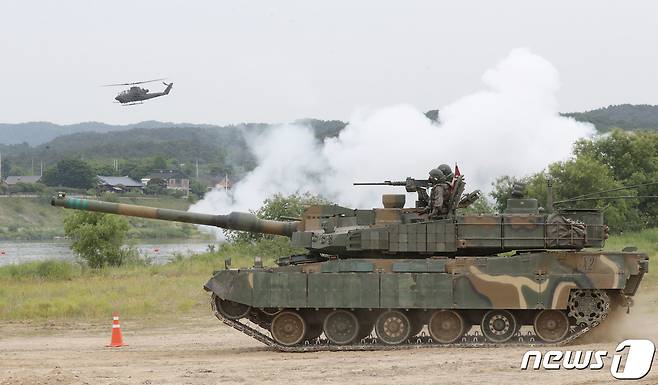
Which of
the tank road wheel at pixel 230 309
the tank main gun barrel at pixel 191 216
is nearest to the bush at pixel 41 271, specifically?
the tank main gun barrel at pixel 191 216

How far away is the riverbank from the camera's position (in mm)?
95062

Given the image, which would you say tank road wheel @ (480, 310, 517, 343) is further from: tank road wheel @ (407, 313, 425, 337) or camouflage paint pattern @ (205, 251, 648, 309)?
tank road wheel @ (407, 313, 425, 337)

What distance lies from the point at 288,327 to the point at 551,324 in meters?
5.08

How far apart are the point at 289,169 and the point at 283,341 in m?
43.6

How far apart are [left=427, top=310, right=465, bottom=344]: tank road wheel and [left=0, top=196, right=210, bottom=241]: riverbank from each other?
72740 mm

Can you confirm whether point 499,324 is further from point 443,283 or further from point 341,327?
point 341,327

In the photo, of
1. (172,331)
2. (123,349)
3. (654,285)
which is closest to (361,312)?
(123,349)

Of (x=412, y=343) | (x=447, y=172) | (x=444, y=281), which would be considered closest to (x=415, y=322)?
(x=412, y=343)

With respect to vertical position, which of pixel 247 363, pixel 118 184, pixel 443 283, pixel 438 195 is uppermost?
pixel 118 184

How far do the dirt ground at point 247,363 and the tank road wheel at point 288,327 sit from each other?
458mm

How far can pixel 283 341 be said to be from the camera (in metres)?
23.2

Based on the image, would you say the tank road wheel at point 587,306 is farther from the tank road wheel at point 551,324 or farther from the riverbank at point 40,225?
the riverbank at point 40,225

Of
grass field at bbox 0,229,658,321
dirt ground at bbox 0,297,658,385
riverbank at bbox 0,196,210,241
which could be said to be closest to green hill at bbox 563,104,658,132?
riverbank at bbox 0,196,210,241

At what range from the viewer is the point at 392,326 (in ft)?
75.5
